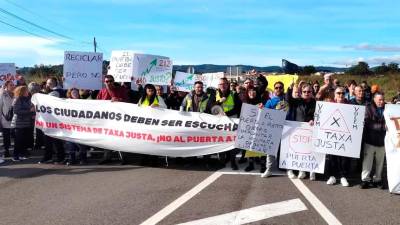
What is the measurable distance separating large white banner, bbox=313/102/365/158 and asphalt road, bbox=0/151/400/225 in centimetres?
66

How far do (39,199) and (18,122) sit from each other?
4230 mm

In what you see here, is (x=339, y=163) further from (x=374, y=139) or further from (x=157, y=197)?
(x=157, y=197)

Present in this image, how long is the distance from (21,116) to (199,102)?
4.14 m

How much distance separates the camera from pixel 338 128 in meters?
8.95

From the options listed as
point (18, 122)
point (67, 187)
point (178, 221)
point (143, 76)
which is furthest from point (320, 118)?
point (18, 122)

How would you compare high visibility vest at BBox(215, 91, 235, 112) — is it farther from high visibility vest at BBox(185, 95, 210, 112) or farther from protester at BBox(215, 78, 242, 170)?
high visibility vest at BBox(185, 95, 210, 112)

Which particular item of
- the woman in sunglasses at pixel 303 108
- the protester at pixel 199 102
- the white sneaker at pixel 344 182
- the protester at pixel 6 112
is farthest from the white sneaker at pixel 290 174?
the protester at pixel 6 112

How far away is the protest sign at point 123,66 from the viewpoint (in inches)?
519

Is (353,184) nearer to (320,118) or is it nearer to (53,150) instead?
(320,118)

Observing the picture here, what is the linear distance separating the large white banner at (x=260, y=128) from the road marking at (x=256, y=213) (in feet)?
6.95

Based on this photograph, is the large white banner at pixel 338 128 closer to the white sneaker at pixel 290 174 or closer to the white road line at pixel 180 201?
the white sneaker at pixel 290 174

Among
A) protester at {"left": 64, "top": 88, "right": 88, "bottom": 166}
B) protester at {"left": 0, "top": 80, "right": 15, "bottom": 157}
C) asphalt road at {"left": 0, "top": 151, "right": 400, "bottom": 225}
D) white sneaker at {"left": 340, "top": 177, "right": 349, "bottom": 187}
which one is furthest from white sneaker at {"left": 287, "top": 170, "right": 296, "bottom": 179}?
protester at {"left": 0, "top": 80, "right": 15, "bottom": 157}

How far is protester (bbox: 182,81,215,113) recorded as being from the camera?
A: 10.4m

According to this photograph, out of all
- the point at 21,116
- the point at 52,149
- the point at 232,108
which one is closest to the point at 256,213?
the point at 232,108
